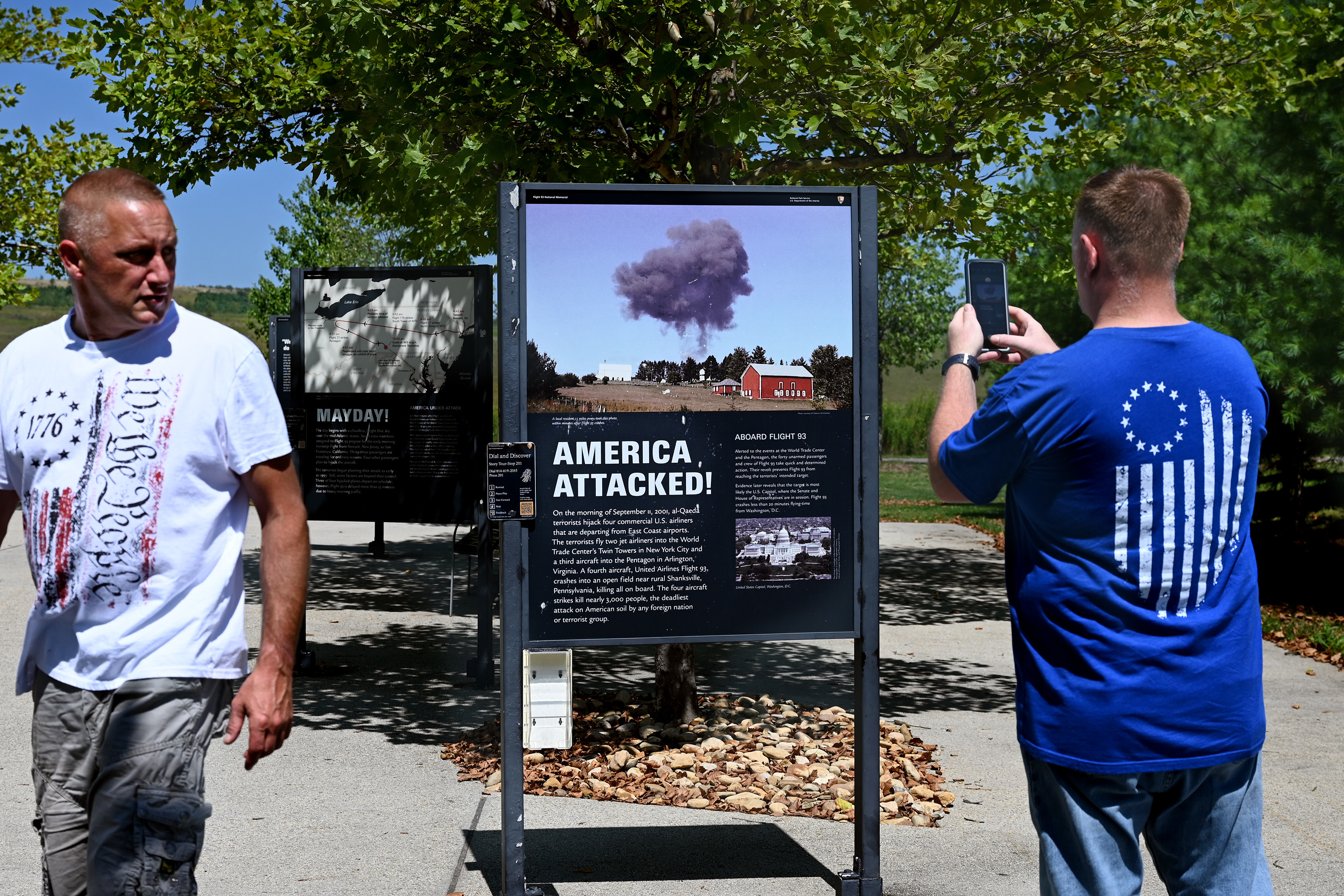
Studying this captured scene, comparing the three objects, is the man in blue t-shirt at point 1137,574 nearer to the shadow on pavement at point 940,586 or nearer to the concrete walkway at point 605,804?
the concrete walkway at point 605,804

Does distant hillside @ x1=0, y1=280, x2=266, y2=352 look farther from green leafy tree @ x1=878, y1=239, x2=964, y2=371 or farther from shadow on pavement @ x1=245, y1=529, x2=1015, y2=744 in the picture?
shadow on pavement @ x1=245, y1=529, x2=1015, y2=744

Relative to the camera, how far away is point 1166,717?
2354 millimetres

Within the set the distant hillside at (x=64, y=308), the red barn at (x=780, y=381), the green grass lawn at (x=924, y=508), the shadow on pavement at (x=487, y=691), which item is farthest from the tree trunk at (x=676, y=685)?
the distant hillside at (x=64, y=308)

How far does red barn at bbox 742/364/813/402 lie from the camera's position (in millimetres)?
4414

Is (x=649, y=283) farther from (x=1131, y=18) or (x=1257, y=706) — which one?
(x=1131, y=18)

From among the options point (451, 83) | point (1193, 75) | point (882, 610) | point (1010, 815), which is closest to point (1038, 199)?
point (1193, 75)

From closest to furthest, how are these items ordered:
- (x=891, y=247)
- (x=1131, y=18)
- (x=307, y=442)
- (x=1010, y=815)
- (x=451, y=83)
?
1. (x=1010, y=815)
2. (x=451, y=83)
3. (x=1131, y=18)
4. (x=307, y=442)
5. (x=891, y=247)

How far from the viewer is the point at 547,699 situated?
14.9 ft

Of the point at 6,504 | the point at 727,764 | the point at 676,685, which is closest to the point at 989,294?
the point at 6,504

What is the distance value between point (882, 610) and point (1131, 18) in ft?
18.3

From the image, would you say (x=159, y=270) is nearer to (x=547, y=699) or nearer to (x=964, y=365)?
(x=964, y=365)

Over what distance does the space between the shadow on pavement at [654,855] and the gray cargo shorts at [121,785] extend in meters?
1.87

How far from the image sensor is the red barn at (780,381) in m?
4.41

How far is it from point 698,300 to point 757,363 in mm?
300
